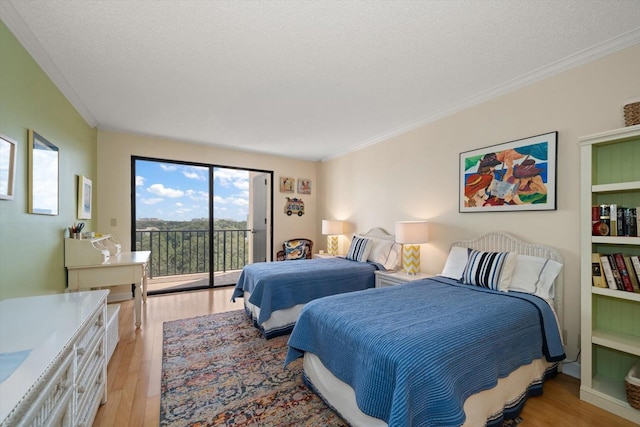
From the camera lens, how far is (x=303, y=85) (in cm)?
265

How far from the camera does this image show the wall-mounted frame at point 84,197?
313cm

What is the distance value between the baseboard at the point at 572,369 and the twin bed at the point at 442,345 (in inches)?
6.4

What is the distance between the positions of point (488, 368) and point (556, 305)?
128 cm

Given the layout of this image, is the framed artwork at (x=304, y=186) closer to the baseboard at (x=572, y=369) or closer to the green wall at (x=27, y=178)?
the green wall at (x=27, y=178)

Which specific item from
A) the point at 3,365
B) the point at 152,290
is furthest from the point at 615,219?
the point at 152,290

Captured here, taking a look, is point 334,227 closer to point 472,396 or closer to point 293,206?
point 293,206

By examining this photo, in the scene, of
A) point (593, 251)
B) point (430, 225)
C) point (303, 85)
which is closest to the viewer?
point (593, 251)

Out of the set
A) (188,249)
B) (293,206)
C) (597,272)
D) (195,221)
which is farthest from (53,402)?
(293,206)

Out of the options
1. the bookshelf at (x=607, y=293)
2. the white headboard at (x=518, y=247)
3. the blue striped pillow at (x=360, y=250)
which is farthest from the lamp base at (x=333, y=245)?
the bookshelf at (x=607, y=293)

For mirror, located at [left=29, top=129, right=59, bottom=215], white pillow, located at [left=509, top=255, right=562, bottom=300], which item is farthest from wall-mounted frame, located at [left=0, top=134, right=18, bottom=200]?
white pillow, located at [left=509, top=255, right=562, bottom=300]

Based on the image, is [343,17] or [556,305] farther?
[556,305]

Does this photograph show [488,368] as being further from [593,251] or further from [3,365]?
[3,365]

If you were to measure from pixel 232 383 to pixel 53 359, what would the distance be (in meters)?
1.37

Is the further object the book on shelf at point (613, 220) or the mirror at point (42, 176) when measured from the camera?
the mirror at point (42, 176)
